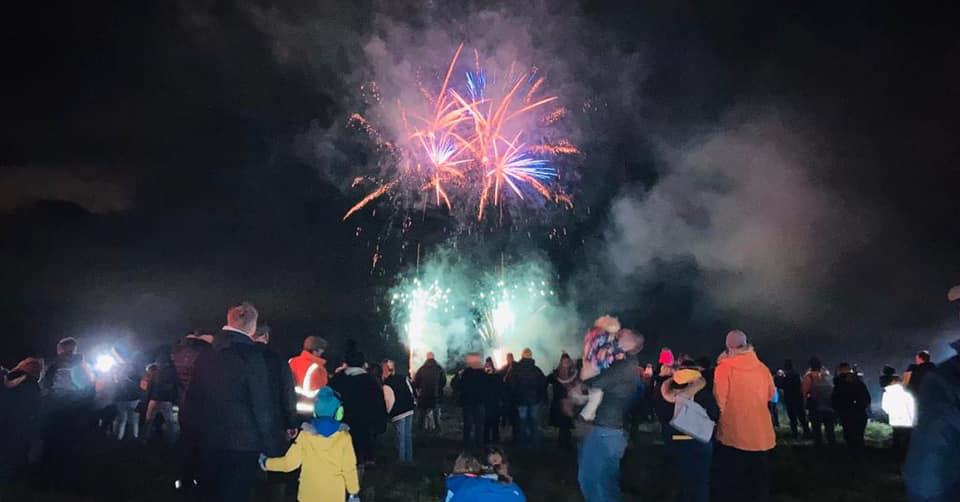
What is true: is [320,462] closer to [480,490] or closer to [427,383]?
[480,490]

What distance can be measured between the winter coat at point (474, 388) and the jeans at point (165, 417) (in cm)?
565

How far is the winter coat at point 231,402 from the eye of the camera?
18.8 ft

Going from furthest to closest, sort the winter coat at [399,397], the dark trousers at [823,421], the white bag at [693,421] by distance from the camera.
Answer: the dark trousers at [823,421]
the winter coat at [399,397]
the white bag at [693,421]

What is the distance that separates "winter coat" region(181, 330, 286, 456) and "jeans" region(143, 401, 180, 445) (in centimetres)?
934

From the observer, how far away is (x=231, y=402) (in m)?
5.76

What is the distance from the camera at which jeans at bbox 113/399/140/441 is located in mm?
16172

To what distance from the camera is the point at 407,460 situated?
1295cm

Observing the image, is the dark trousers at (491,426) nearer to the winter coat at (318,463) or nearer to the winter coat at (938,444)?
the winter coat at (318,463)

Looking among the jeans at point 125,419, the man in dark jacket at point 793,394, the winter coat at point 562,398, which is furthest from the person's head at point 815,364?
the jeans at point 125,419

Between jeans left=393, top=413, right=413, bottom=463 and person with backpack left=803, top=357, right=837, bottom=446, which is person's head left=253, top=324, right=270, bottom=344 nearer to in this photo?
jeans left=393, top=413, right=413, bottom=463

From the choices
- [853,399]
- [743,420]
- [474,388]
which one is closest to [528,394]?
[474,388]

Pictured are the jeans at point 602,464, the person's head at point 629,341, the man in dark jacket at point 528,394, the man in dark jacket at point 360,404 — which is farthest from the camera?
the man in dark jacket at point 528,394

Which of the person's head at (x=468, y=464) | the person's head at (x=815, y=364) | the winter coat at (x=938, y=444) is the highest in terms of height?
the person's head at (x=815, y=364)

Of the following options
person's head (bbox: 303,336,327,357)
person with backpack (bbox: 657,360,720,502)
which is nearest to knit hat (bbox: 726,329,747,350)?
person with backpack (bbox: 657,360,720,502)
